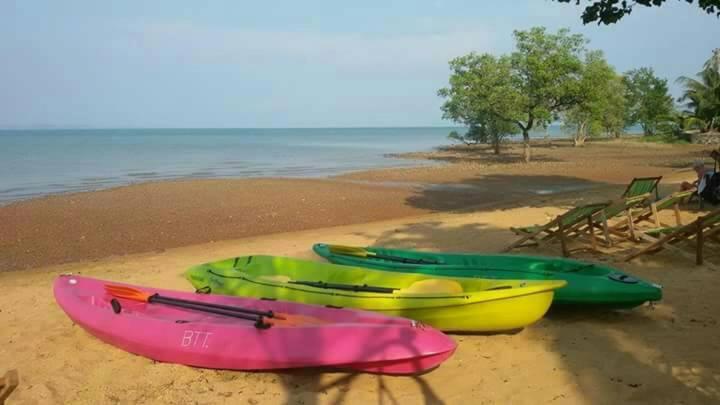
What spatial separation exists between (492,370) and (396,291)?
128 cm

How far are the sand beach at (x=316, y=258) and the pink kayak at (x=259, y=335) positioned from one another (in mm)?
185

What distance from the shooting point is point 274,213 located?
47.4ft

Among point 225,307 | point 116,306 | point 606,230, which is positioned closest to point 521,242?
point 606,230

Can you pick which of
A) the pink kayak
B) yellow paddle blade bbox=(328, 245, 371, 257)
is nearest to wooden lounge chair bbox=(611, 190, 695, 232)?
yellow paddle blade bbox=(328, 245, 371, 257)

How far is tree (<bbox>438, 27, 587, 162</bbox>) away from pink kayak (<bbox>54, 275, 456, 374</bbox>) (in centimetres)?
2384

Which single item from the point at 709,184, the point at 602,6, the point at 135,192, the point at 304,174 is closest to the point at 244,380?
the point at 602,6

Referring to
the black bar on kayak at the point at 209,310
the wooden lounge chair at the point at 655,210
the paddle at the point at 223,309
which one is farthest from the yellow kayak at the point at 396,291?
the wooden lounge chair at the point at 655,210

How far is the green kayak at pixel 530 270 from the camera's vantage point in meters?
5.07

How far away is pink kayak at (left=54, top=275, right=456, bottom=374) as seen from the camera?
4.12 m

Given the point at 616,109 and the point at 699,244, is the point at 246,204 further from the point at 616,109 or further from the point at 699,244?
the point at 616,109

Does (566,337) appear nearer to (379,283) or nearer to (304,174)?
(379,283)

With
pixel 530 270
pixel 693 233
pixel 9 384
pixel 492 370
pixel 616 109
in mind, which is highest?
pixel 616 109

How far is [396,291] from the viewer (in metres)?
5.43

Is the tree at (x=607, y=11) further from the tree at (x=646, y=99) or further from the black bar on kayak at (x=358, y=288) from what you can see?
the tree at (x=646, y=99)
